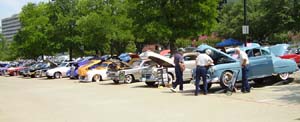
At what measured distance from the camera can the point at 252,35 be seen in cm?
5588

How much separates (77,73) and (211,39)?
1281 inches

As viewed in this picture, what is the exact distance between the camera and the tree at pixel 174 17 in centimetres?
3033

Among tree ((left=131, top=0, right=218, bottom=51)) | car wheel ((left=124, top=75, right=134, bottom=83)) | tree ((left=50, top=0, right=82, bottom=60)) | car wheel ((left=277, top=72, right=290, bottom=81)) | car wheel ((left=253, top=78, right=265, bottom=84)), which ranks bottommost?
car wheel ((left=253, top=78, right=265, bottom=84))

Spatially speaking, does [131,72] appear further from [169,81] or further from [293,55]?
[293,55]

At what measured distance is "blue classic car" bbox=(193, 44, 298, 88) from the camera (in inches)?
698

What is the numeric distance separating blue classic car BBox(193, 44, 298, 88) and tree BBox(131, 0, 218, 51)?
11827 mm

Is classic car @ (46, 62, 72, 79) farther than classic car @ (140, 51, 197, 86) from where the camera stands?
Yes

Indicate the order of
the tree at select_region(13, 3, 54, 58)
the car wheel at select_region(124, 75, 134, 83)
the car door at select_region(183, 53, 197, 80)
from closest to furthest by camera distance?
the car door at select_region(183, 53, 197, 80) < the car wheel at select_region(124, 75, 134, 83) < the tree at select_region(13, 3, 54, 58)

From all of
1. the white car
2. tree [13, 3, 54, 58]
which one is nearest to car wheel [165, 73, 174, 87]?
the white car

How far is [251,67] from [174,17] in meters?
13.2

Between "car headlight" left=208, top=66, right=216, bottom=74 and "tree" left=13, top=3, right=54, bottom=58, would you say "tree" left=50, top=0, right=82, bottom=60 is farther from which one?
"car headlight" left=208, top=66, right=216, bottom=74

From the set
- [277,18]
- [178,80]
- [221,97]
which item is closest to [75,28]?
[277,18]

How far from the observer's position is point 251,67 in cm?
1814

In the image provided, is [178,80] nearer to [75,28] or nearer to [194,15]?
[194,15]
